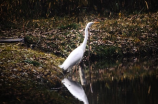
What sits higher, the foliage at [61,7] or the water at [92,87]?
the foliage at [61,7]

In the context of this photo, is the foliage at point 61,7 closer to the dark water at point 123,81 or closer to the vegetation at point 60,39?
the vegetation at point 60,39

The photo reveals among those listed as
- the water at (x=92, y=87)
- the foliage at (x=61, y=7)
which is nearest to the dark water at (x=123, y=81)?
the water at (x=92, y=87)

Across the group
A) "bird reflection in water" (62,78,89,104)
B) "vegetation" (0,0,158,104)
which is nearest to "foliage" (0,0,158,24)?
"vegetation" (0,0,158,104)

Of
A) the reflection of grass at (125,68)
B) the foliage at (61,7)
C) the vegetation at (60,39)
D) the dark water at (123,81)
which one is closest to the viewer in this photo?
the dark water at (123,81)

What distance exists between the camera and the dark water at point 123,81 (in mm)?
3419

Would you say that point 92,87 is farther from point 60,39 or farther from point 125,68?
point 60,39

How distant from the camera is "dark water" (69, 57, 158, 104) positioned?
342 cm

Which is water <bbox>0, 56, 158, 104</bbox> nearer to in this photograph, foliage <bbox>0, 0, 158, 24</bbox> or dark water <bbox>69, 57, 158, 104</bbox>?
→ dark water <bbox>69, 57, 158, 104</bbox>

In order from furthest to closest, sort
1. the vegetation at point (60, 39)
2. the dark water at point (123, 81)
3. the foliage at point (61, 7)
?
the foliage at point (61, 7) → the vegetation at point (60, 39) → the dark water at point (123, 81)

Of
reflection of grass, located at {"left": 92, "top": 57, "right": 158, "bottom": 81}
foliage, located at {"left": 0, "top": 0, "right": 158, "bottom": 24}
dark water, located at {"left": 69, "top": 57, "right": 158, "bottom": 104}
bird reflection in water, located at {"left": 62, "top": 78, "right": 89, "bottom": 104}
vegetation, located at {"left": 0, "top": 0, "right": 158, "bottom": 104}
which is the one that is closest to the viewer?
dark water, located at {"left": 69, "top": 57, "right": 158, "bottom": 104}

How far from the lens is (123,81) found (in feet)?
14.0

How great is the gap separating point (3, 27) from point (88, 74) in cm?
366

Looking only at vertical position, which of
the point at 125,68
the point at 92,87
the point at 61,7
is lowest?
the point at 125,68

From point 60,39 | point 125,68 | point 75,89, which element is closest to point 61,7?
point 60,39
